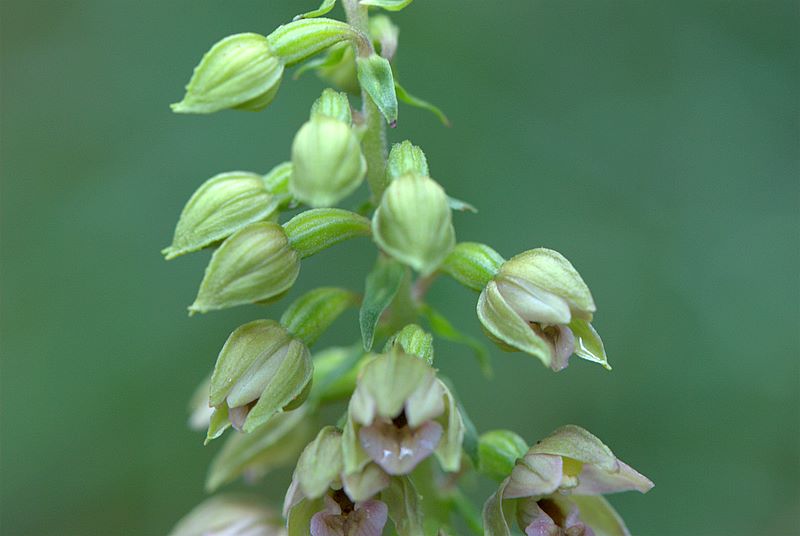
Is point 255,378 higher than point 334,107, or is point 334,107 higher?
point 334,107

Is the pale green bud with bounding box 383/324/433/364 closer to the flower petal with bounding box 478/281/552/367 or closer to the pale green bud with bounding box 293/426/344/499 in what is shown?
the flower petal with bounding box 478/281/552/367

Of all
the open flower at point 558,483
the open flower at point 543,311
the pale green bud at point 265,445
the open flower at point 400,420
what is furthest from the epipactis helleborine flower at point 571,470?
the pale green bud at point 265,445

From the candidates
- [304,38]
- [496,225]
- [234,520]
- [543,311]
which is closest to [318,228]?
[304,38]

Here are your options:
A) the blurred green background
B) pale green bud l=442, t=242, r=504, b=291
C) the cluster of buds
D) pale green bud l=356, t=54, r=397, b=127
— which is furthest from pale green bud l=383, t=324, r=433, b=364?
the blurred green background

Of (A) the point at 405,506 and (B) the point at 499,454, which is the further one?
(B) the point at 499,454

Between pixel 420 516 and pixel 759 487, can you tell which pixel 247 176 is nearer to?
pixel 420 516

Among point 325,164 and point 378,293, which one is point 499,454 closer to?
point 378,293

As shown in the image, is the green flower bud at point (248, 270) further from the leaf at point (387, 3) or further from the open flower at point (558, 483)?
the open flower at point (558, 483)
